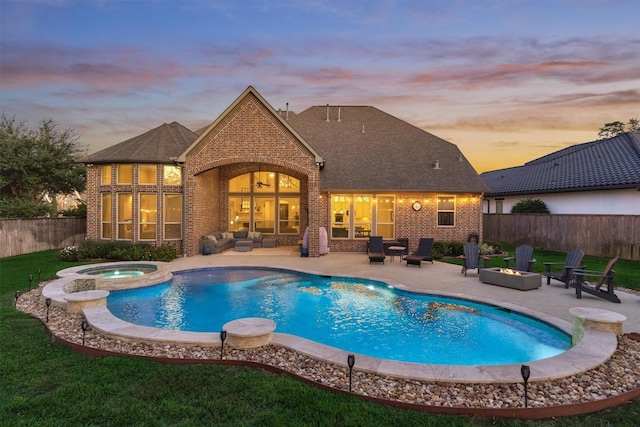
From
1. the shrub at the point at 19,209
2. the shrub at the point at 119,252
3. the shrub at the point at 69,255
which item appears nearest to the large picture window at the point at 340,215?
the shrub at the point at 119,252

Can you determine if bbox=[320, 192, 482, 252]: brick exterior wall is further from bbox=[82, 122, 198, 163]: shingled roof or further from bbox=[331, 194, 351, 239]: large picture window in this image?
bbox=[82, 122, 198, 163]: shingled roof

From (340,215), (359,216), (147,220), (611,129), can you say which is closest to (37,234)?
(147,220)

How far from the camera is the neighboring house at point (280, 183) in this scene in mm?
16453

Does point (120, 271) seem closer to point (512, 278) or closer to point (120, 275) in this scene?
point (120, 275)

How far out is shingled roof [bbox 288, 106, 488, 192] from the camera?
18.0m

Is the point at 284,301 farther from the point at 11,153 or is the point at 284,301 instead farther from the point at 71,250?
the point at 11,153

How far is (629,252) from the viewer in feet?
50.7

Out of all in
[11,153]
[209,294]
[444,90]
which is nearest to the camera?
[209,294]

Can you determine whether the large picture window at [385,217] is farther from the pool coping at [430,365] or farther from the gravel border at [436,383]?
the gravel border at [436,383]

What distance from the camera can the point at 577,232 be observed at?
1747cm

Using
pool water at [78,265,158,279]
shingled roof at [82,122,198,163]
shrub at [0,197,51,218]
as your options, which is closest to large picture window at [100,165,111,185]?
shingled roof at [82,122,198,163]

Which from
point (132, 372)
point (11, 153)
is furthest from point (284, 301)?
point (11, 153)

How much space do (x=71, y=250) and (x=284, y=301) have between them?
11328 mm

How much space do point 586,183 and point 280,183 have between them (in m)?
17.1
